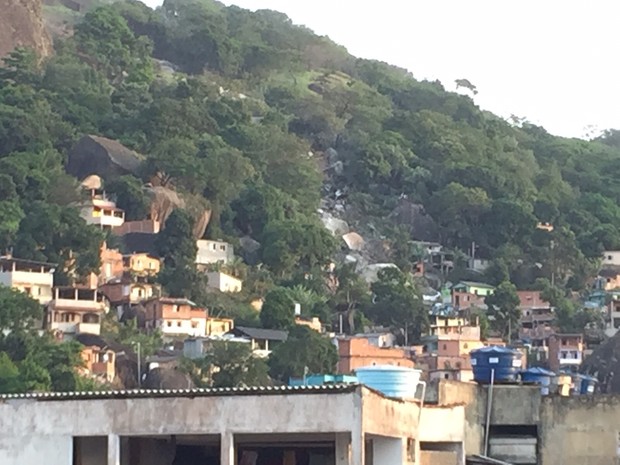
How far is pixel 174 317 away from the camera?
2474 inches

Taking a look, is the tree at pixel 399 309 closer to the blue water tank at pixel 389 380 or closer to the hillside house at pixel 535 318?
the hillside house at pixel 535 318

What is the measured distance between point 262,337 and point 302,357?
4930 millimetres

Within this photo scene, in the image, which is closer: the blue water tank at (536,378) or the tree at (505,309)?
the blue water tank at (536,378)

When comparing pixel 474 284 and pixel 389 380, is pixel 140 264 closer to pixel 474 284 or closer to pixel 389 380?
pixel 474 284

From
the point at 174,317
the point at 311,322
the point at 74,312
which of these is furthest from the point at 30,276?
the point at 311,322

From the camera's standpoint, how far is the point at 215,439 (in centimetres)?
1850

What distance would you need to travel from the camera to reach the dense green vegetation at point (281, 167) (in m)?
69.2

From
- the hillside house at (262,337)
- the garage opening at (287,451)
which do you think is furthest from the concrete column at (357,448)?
the hillside house at (262,337)

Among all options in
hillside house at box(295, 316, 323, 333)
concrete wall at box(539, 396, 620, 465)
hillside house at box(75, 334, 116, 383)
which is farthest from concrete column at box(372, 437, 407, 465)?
hillside house at box(295, 316, 323, 333)

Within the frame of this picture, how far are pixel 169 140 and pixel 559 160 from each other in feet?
121

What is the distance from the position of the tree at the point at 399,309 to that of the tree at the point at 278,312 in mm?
5916

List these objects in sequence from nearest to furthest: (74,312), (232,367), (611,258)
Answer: (232,367) → (74,312) → (611,258)

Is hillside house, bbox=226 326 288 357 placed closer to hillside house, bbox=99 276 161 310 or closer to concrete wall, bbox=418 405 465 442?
hillside house, bbox=99 276 161 310

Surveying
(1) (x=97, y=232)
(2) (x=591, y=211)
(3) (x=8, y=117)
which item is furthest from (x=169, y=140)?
(2) (x=591, y=211)
